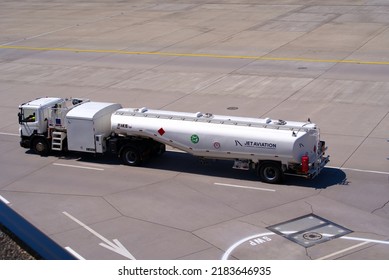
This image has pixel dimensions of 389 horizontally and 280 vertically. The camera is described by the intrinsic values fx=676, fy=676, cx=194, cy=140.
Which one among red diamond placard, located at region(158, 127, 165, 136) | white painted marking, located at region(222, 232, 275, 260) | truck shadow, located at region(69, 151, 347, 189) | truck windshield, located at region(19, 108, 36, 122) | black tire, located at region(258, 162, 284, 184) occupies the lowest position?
white painted marking, located at region(222, 232, 275, 260)

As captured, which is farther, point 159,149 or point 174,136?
point 159,149

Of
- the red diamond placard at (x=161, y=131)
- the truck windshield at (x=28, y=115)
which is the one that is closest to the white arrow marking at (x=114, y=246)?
the red diamond placard at (x=161, y=131)

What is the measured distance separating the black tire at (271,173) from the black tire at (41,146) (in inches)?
416

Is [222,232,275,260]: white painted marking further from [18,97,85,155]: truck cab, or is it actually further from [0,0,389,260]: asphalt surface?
[18,97,85,155]: truck cab

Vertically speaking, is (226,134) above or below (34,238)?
below

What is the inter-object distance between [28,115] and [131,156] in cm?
597

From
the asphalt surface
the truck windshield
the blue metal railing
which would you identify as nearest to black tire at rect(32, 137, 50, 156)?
the asphalt surface

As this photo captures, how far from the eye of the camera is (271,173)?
26625 mm

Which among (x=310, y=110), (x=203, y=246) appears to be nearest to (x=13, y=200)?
(x=203, y=246)

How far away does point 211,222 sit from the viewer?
77.2ft

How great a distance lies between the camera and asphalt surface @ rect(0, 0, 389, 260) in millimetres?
22609

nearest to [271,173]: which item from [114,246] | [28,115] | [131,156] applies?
[131,156]

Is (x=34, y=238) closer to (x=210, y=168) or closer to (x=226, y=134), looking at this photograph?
(x=226, y=134)

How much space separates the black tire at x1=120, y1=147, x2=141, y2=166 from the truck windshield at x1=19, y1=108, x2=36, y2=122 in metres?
5.24
